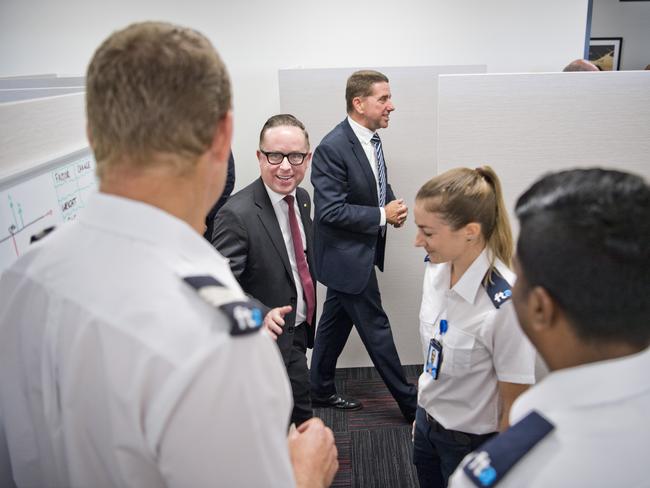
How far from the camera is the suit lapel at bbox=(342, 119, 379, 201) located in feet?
8.36

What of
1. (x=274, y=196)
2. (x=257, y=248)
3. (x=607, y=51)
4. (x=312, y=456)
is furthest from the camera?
(x=607, y=51)

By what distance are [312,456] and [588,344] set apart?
48cm

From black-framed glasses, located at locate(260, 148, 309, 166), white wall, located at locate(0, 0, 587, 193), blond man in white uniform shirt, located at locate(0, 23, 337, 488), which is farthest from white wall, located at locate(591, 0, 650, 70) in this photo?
blond man in white uniform shirt, located at locate(0, 23, 337, 488)

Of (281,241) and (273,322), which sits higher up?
(281,241)

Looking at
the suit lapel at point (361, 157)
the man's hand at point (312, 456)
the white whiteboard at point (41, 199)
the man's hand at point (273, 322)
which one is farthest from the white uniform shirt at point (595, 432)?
the suit lapel at point (361, 157)

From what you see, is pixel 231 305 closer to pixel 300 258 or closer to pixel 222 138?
pixel 222 138

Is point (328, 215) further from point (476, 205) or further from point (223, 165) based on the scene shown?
point (223, 165)

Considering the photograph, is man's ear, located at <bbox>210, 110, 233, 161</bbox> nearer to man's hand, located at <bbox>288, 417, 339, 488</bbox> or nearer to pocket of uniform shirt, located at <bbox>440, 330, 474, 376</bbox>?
man's hand, located at <bbox>288, 417, 339, 488</bbox>

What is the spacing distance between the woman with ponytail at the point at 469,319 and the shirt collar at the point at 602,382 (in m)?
0.57

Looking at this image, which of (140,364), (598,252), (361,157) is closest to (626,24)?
(361,157)

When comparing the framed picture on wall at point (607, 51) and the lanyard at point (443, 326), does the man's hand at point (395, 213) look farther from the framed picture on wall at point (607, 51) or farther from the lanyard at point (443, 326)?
the framed picture on wall at point (607, 51)

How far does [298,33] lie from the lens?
3406mm

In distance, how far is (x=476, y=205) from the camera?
135cm

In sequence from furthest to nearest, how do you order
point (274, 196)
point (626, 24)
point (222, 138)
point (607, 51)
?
point (607, 51)
point (626, 24)
point (274, 196)
point (222, 138)
